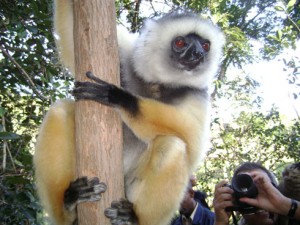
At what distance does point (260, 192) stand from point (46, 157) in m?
2.01

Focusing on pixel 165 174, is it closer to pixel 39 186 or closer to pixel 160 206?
pixel 160 206

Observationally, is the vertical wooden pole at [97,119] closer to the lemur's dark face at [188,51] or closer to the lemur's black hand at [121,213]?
the lemur's black hand at [121,213]

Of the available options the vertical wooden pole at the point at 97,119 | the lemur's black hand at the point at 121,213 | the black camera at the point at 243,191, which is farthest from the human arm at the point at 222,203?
the vertical wooden pole at the point at 97,119

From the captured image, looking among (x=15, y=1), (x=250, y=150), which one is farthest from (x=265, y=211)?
(x=250, y=150)

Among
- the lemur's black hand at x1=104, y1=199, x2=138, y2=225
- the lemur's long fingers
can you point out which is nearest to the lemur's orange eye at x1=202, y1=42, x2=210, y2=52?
the lemur's long fingers

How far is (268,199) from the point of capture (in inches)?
119

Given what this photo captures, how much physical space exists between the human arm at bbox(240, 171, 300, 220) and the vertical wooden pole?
4.81ft

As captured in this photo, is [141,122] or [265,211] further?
[265,211]

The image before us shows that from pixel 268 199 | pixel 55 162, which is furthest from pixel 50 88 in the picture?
pixel 268 199

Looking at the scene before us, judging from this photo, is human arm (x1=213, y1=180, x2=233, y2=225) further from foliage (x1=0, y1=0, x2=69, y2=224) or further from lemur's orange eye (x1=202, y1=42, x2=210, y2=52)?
foliage (x1=0, y1=0, x2=69, y2=224)

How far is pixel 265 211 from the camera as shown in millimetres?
3133

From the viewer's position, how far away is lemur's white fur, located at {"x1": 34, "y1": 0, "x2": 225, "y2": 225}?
2.63 metres

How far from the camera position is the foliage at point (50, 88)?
11.7 ft

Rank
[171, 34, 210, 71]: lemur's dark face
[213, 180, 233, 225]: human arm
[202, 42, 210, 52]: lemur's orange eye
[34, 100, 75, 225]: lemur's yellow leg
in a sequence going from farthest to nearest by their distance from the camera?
1. [202, 42, 210, 52]: lemur's orange eye
2. [171, 34, 210, 71]: lemur's dark face
3. [213, 180, 233, 225]: human arm
4. [34, 100, 75, 225]: lemur's yellow leg
